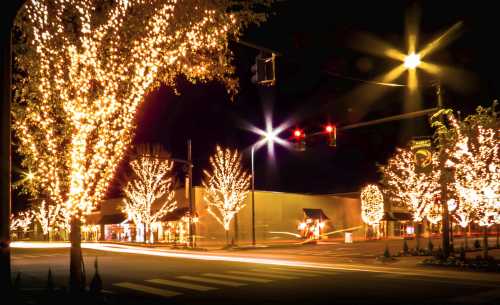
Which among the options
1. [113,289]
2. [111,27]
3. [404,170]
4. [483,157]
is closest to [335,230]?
[404,170]

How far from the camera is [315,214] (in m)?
56.7

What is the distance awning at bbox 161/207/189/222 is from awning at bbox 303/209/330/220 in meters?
14.2

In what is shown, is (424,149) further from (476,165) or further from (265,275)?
(265,275)

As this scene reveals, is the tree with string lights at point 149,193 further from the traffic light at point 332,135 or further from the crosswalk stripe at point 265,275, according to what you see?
the traffic light at point 332,135

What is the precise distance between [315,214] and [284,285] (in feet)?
138

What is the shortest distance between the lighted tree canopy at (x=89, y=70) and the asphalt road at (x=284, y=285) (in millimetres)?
3339

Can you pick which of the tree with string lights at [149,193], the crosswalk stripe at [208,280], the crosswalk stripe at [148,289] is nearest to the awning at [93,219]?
the tree with string lights at [149,193]

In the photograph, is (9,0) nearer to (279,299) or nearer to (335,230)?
(279,299)

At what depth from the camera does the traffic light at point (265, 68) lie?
12.6m

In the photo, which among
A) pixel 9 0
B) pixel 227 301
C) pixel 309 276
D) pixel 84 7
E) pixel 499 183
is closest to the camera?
pixel 9 0

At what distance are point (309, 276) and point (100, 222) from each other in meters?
48.0

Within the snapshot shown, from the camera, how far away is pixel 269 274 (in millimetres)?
18422

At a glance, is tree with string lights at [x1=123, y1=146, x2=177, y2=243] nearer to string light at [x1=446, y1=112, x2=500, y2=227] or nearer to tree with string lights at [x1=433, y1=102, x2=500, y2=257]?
tree with string lights at [x1=433, y1=102, x2=500, y2=257]

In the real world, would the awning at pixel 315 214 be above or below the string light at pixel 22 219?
above
